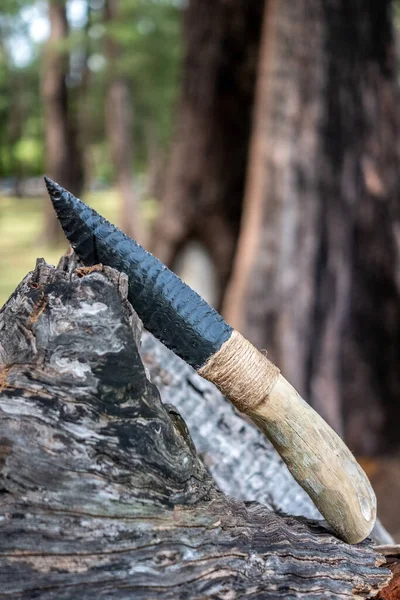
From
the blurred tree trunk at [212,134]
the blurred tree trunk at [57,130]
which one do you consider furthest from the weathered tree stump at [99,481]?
the blurred tree trunk at [57,130]

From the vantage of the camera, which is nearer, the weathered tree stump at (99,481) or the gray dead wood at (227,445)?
the weathered tree stump at (99,481)

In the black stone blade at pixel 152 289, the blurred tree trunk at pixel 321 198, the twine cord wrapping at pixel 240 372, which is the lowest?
the twine cord wrapping at pixel 240 372

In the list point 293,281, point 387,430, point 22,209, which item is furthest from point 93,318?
point 22,209

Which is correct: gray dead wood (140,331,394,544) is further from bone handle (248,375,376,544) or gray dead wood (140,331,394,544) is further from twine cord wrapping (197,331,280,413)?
twine cord wrapping (197,331,280,413)

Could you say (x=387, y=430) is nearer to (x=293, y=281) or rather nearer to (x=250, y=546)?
(x=293, y=281)

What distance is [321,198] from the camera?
2.98m

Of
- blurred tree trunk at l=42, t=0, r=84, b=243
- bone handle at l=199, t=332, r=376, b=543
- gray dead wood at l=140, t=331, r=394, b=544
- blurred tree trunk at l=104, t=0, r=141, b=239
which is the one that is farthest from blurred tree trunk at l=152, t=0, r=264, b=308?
blurred tree trunk at l=42, t=0, r=84, b=243

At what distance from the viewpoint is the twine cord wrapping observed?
3.10 ft

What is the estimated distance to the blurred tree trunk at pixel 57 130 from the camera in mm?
8773

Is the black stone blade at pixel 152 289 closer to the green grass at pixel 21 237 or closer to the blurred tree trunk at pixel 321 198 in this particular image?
the blurred tree trunk at pixel 321 198

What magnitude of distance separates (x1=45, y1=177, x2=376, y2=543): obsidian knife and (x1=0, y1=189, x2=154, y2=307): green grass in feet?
18.2

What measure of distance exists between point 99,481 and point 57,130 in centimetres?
898

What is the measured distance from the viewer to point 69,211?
904 millimetres

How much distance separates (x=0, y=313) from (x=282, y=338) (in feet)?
7.16
